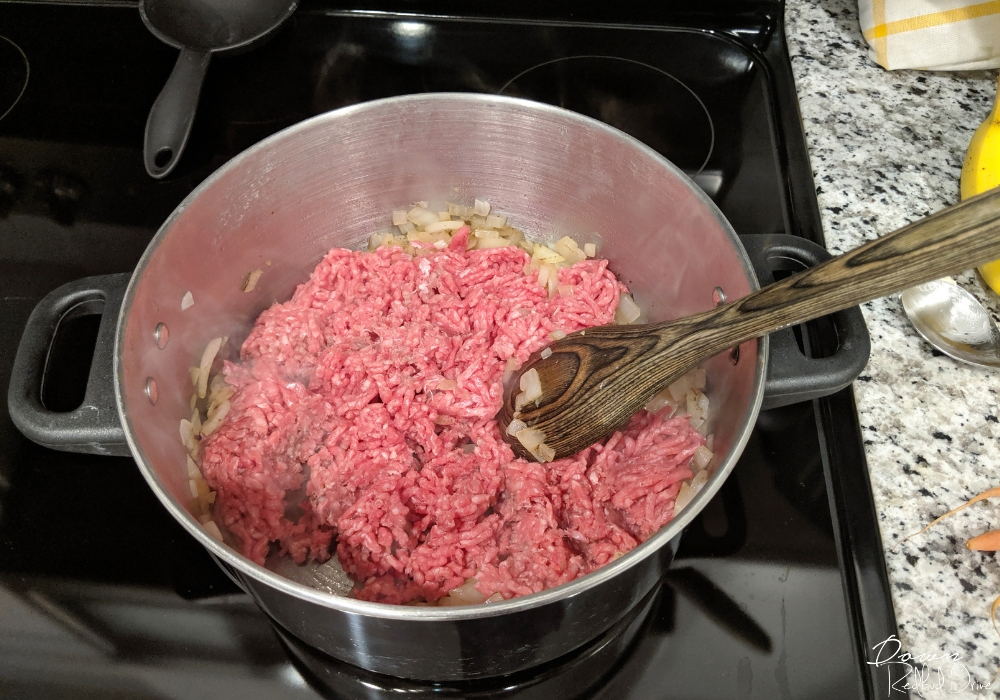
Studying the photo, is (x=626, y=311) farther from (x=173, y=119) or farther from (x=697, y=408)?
(x=173, y=119)

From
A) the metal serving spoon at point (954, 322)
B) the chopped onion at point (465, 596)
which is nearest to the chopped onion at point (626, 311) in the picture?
the metal serving spoon at point (954, 322)

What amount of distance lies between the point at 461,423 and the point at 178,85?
1287mm

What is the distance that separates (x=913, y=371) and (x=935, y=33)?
3.67 ft

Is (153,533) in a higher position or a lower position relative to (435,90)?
lower

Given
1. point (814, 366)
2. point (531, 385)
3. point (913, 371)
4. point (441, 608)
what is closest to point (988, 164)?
point (913, 371)

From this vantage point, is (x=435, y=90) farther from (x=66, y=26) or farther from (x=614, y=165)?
(x=66, y=26)

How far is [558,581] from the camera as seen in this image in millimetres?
1357

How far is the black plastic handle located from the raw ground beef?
55 cm

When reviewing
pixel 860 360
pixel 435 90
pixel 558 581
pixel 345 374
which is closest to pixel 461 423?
pixel 345 374

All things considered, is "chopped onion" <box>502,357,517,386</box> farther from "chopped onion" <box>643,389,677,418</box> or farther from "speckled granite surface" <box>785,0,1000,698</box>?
"speckled granite surface" <box>785,0,1000,698</box>

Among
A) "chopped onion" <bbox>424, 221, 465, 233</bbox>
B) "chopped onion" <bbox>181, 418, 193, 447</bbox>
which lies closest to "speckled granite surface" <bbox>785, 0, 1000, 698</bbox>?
"chopped onion" <bbox>424, 221, 465, 233</bbox>

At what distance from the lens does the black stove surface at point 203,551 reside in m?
1.38

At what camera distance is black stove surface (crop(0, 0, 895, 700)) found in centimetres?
138

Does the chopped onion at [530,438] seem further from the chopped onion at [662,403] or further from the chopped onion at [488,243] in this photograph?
the chopped onion at [488,243]
